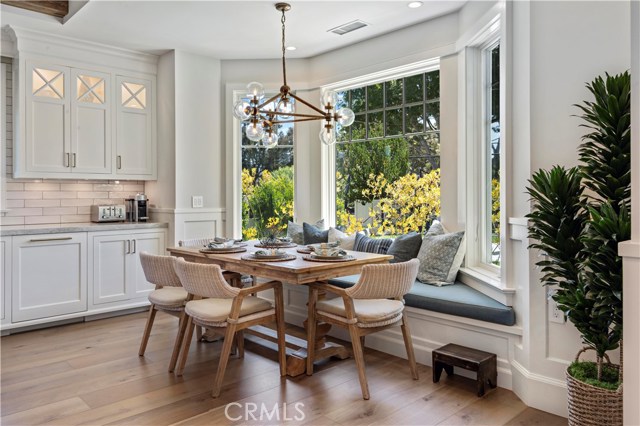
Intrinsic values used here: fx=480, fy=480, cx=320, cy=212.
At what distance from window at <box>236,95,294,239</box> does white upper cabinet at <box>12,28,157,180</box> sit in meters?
1.02

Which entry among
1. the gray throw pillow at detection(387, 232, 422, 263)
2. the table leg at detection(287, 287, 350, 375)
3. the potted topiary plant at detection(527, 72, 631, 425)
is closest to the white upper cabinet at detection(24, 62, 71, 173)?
the table leg at detection(287, 287, 350, 375)

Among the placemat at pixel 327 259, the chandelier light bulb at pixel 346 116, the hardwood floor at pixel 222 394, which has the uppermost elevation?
the chandelier light bulb at pixel 346 116

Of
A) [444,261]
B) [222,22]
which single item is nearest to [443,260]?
[444,261]

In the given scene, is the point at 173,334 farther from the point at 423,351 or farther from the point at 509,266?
the point at 509,266

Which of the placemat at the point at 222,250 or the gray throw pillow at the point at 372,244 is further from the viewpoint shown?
the gray throw pillow at the point at 372,244

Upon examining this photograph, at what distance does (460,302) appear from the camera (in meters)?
3.22

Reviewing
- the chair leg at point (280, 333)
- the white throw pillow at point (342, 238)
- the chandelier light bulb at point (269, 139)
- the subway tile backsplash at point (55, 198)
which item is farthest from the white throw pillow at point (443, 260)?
the subway tile backsplash at point (55, 198)

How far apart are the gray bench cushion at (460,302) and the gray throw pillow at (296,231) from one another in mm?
1489

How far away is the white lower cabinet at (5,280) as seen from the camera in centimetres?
411

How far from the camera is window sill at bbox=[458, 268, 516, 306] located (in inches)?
118

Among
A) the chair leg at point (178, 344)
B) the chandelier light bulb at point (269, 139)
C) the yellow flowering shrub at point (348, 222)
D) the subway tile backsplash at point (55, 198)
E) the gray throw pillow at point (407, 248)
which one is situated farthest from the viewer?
the yellow flowering shrub at point (348, 222)

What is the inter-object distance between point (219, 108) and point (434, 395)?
3.86 m

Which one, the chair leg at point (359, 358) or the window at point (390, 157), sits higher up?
the window at point (390, 157)

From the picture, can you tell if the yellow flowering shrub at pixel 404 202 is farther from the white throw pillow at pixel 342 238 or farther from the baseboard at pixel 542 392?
the baseboard at pixel 542 392
